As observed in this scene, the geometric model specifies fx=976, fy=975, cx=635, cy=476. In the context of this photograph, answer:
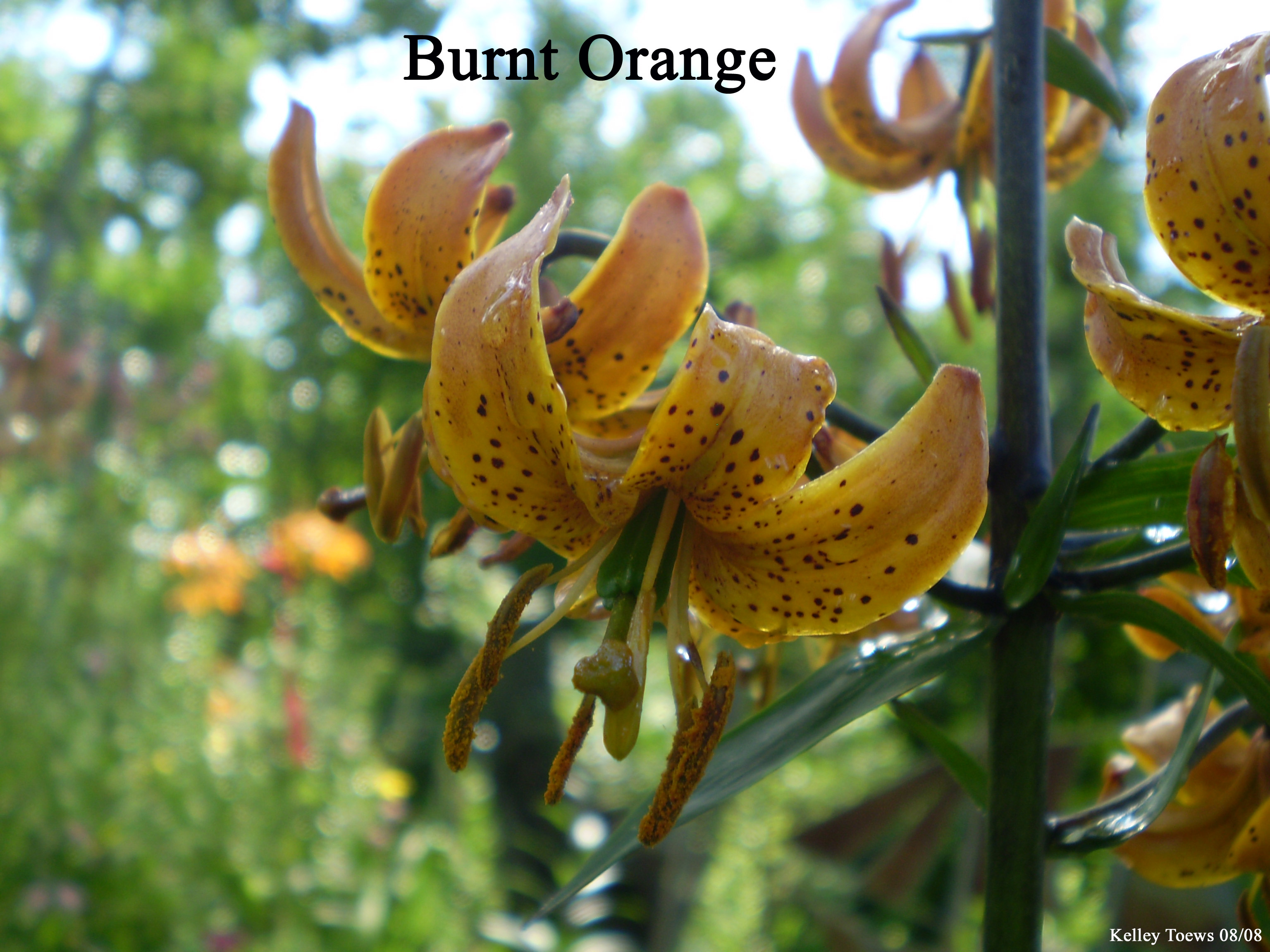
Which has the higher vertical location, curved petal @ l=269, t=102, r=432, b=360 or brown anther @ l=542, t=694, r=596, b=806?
curved petal @ l=269, t=102, r=432, b=360

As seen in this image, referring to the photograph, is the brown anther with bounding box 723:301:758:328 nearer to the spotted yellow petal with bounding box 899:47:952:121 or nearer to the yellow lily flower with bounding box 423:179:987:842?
the yellow lily flower with bounding box 423:179:987:842

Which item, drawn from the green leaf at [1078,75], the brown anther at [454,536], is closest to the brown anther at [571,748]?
the brown anther at [454,536]

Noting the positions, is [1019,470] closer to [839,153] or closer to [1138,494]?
[1138,494]

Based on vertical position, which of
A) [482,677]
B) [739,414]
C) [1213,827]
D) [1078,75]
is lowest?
[1213,827]

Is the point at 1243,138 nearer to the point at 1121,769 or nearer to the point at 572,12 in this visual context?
the point at 1121,769

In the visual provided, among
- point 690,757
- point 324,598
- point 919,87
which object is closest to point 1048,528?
point 690,757

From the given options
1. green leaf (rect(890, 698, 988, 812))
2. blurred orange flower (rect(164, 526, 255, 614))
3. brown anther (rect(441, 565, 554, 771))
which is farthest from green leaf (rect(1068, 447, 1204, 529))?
blurred orange flower (rect(164, 526, 255, 614))
